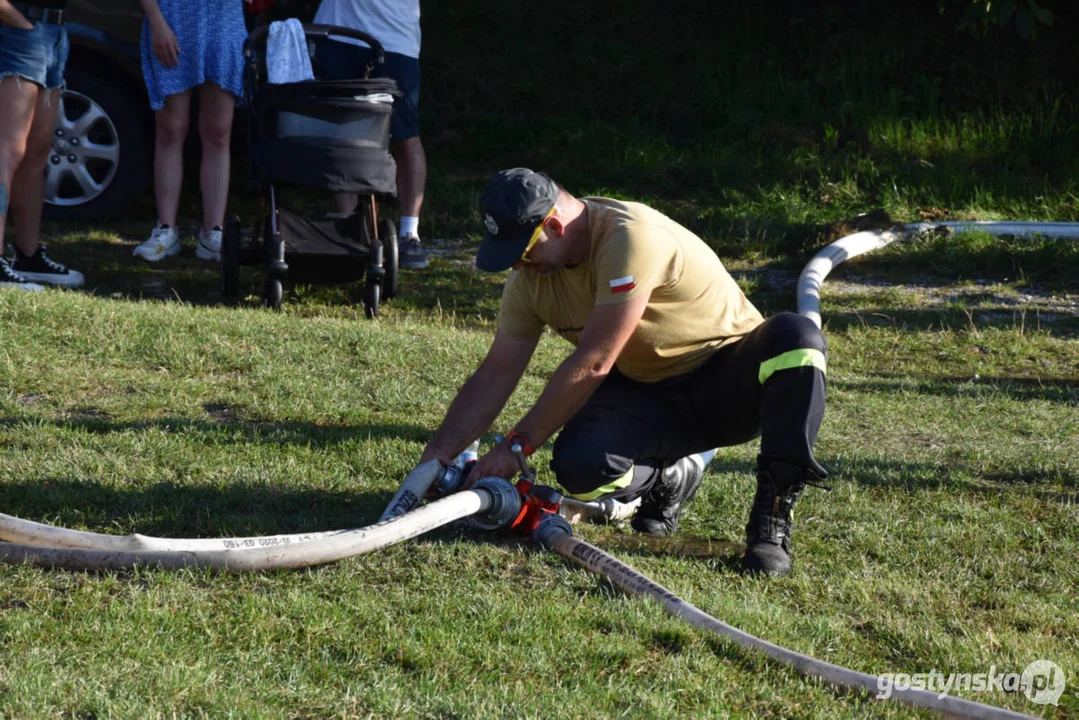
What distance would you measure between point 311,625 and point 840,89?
8.82 meters

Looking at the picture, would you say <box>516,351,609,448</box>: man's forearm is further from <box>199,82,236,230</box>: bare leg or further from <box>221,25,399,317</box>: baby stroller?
<box>199,82,236,230</box>: bare leg

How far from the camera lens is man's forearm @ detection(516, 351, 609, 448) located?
139 inches

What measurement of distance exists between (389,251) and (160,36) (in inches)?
67.4

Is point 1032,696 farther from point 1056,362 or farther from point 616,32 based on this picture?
point 616,32

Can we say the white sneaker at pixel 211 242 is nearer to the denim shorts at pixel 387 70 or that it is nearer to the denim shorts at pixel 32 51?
the denim shorts at pixel 387 70

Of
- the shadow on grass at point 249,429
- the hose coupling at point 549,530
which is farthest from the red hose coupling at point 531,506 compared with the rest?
the shadow on grass at point 249,429

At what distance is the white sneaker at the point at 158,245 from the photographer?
280 inches

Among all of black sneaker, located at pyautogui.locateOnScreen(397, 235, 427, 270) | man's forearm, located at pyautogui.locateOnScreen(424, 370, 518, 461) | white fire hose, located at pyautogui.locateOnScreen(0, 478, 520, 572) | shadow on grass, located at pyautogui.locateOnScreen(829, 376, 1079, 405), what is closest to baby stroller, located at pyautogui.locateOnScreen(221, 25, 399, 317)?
black sneaker, located at pyautogui.locateOnScreen(397, 235, 427, 270)

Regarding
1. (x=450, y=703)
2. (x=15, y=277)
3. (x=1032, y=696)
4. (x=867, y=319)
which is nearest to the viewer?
(x=450, y=703)

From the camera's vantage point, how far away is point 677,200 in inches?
376

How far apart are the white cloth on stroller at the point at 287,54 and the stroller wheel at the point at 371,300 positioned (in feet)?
3.88

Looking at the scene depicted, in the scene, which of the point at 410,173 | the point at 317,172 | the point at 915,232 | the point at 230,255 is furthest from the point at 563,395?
the point at 915,232

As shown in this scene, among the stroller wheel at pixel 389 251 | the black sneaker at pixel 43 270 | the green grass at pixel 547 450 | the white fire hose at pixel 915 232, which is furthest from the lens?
the white fire hose at pixel 915 232

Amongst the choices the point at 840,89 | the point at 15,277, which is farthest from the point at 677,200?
the point at 15,277
